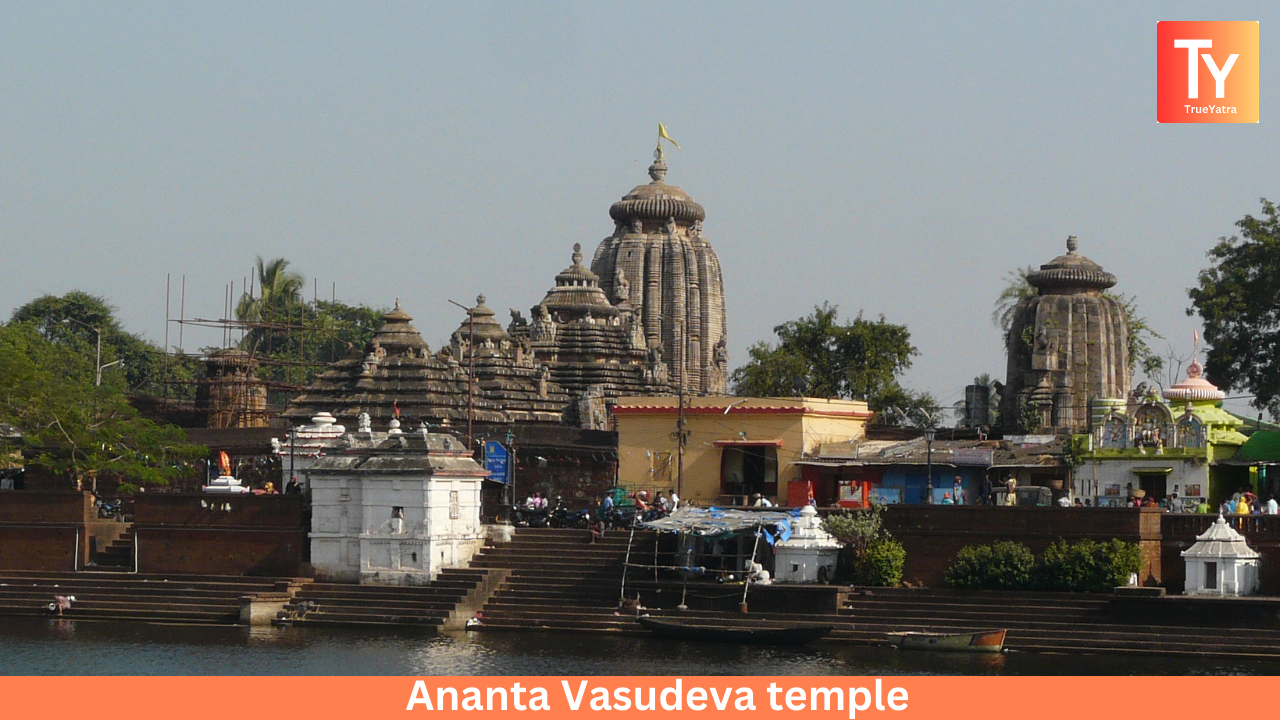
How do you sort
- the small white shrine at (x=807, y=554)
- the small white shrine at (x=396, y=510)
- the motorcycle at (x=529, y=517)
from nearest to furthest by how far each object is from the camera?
the small white shrine at (x=807, y=554), the small white shrine at (x=396, y=510), the motorcycle at (x=529, y=517)

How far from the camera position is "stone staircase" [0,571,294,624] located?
38375mm

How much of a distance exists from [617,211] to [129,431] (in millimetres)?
39505

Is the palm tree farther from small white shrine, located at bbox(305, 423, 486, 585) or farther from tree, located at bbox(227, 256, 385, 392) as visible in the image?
small white shrine, located at bbox(305, 423, 486, 585)

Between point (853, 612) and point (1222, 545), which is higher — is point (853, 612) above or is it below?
below

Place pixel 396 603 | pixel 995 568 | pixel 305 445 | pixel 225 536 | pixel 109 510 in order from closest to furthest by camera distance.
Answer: pixel 995 568 < pixel 396 603 < pixel 225 536 < pixel 305 445 < pixel 109 510

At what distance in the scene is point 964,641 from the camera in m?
33.8

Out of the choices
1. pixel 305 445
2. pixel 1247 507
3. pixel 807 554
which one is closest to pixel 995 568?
pixel 807 554

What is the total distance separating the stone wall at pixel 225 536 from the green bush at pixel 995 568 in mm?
12553

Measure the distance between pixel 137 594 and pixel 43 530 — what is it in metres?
3.50

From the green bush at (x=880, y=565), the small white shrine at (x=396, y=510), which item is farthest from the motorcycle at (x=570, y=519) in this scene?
the green bush at (x=880, y=565)

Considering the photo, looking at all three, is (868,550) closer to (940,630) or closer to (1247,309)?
(940,630)

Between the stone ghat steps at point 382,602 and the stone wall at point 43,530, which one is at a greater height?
the stone wall at point 43,530

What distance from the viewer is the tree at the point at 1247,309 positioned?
51969 mm

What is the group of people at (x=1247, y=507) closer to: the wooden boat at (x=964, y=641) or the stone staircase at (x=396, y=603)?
the wooden boat at (x=964, y=641)
